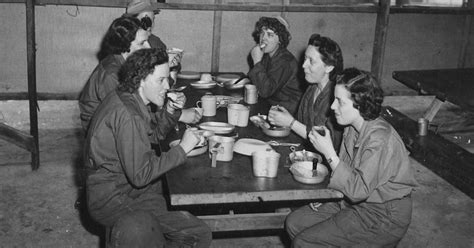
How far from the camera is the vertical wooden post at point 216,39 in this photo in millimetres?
7324

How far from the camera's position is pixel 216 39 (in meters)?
7.42

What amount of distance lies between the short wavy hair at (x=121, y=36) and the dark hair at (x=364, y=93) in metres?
1.95

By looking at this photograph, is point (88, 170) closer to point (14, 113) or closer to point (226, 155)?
point (226, 155)

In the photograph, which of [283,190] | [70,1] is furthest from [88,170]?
[70,1]

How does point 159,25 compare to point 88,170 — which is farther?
point 159,25

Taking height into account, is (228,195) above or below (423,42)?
below

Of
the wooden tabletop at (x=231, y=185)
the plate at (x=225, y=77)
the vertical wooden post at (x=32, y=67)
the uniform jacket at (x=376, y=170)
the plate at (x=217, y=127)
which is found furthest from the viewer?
the plate at (x=225, y=77)

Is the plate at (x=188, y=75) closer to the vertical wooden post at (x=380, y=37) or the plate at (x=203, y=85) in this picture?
the plate at (x=203, y=85)

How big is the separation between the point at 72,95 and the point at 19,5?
124cm

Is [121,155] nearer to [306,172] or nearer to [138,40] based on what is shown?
[306,172]

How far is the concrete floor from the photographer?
14.9 feet

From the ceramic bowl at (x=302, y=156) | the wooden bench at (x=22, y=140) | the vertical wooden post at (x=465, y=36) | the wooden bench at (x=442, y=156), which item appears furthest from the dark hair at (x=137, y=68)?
the vertical wooden post at (x=465, y=36)

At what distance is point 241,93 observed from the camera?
5312mm

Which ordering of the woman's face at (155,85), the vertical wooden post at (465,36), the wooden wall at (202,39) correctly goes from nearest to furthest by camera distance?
the woman's face at (155,85) → the wooden wall at (202,39) → the vertical wooden post at (465,36)
